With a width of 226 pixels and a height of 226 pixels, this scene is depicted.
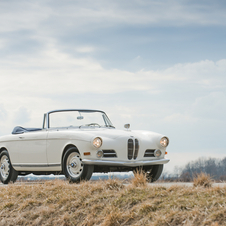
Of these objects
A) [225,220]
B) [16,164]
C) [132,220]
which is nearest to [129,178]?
[132,220]

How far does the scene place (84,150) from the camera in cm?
885

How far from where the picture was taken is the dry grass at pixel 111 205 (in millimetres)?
5789

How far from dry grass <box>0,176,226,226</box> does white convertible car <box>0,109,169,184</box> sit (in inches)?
32.2

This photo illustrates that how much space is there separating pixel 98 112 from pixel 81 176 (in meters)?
3.02

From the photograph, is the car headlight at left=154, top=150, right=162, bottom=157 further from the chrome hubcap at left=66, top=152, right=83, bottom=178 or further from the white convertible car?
Answer: the chrome hubcap at left=66, top=152, right=83, bottom=178

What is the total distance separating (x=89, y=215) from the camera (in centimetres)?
664

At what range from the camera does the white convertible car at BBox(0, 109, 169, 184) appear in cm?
892

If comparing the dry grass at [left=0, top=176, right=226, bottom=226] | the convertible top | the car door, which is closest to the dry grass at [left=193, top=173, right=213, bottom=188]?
the dry grass at [left=0, top=176, right=226, bottom=226]

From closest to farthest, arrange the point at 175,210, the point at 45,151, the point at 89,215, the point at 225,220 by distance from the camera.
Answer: the point at 225,220
the point at 175,210
the point at 89,215
the point at 45,151

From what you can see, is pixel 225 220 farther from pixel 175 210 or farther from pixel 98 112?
pixel 98 112

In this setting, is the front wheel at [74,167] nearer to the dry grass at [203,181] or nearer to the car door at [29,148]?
the car door at [29,148]

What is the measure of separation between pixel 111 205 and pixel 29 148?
4.72 m

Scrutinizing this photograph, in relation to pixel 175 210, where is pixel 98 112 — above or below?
above

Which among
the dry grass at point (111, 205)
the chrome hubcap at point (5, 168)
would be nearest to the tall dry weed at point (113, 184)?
the dry grass at point (111, 205)
